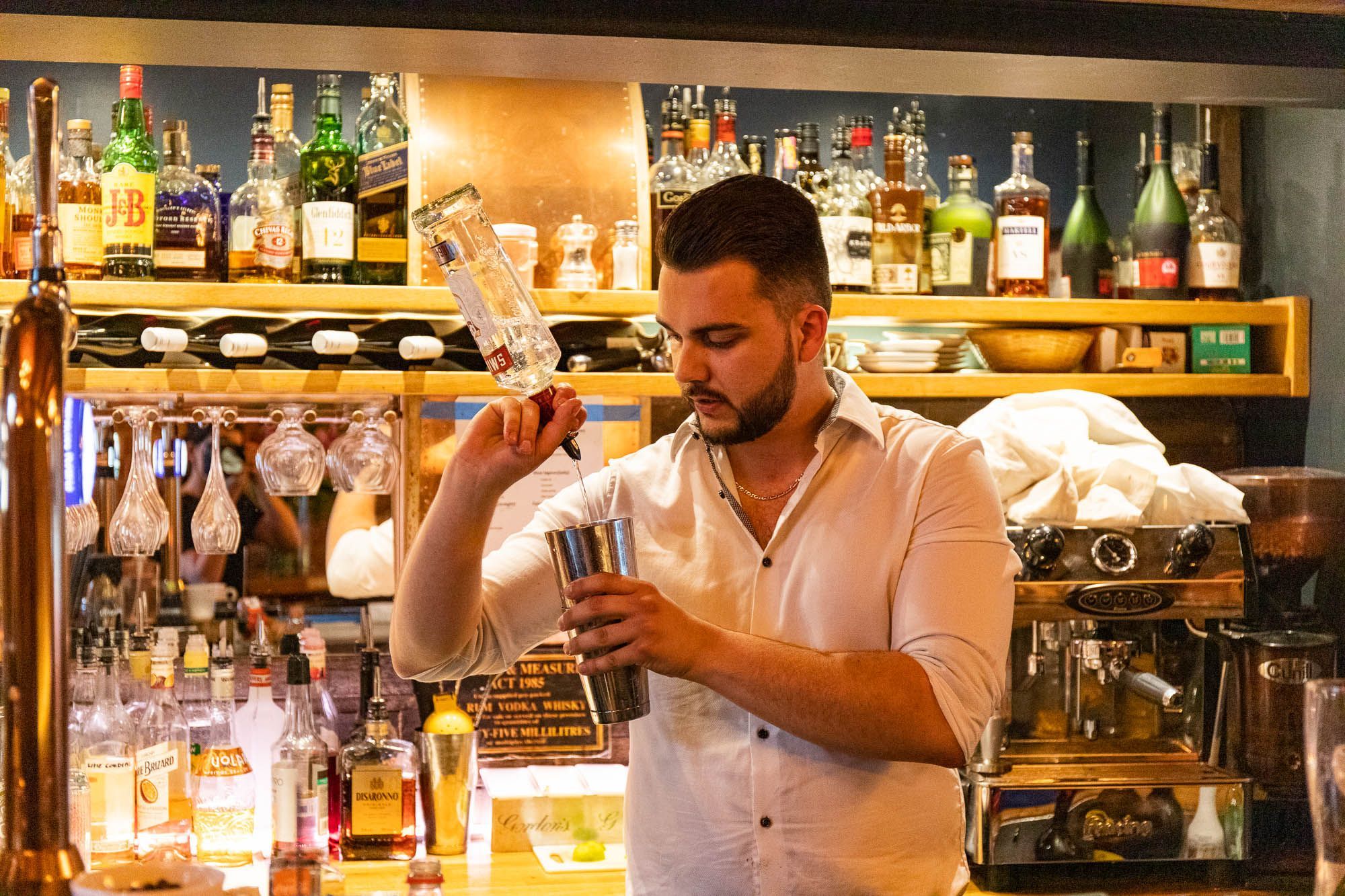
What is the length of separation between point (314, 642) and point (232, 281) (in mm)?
709

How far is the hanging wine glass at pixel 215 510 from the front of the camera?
2717 mm

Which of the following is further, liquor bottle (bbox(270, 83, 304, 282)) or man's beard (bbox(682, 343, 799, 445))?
liquor bottle (bbox(270, 83, 304, 282))

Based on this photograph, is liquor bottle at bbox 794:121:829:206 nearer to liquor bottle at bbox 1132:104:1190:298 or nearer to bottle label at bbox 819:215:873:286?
bottle label at bbox 819:215:873:286

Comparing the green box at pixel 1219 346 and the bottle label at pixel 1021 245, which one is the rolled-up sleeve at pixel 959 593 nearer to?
the bottle label at pixel 1021 245

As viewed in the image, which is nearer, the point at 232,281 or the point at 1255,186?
the point at 232,281

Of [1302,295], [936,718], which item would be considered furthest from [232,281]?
[1302,295]

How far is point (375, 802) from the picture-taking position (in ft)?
7.98

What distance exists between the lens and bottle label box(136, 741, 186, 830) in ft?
7.85

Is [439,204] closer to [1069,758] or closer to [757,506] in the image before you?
[757,506]

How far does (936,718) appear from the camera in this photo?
1.51 meters

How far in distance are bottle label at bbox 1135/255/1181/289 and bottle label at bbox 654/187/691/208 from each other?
104 cm

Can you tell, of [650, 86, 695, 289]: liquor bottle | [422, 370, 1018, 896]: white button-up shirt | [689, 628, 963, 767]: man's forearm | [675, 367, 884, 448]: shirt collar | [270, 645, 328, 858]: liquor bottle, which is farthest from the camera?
[650, 86, 695, 289]: liquor bottle

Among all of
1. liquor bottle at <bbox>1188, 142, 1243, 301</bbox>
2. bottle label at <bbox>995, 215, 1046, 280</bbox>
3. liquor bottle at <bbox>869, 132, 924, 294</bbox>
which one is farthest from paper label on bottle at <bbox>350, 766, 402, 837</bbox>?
liquor bottle at <bbox>1188, 142, 1243, 301</bbox>

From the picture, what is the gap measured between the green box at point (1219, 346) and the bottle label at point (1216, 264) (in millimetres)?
94
